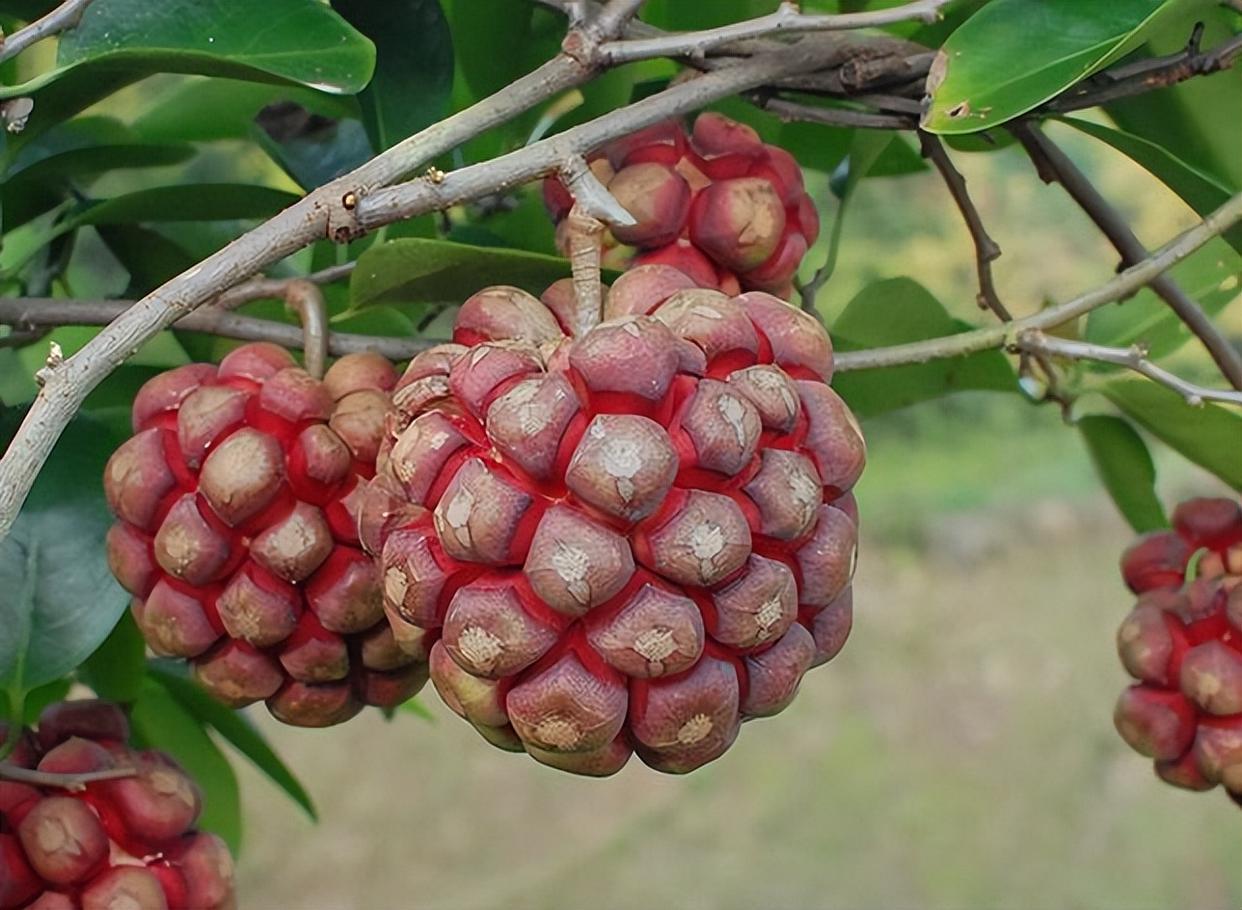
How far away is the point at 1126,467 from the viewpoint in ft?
4.13

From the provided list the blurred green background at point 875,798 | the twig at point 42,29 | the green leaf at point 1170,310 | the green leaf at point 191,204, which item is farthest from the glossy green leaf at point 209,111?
the blurred green background at point 875,798

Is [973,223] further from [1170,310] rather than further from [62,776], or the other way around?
[62,776]

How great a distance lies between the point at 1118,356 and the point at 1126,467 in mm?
317

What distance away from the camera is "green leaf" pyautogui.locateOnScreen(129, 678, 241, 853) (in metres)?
1.29

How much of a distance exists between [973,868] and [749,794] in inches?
25.8

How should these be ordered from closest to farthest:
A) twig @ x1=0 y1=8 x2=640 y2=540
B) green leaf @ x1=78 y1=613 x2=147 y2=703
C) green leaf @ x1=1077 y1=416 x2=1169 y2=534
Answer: twig @ x1=0 y1=8 x2=640 y2=540 → green leaf @ x1=78 y1=613 x2=147 y2=703 → green leaf @ x1=1077 y1=416 x2=1169 y2=534

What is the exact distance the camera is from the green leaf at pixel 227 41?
878 millimetres

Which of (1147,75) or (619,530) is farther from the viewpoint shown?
(1147,75)

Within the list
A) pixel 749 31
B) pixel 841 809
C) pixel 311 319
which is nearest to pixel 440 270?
pixel 311 319

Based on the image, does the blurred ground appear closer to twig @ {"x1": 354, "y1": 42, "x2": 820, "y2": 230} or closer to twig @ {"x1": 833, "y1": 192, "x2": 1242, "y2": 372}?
twig @ {"x1": 833, "y1": 192, "x2": 1242, "y2": 372}

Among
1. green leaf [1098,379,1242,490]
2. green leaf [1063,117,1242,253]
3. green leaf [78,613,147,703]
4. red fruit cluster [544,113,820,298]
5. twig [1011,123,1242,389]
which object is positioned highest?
green leaf [1063,117,1242,253]

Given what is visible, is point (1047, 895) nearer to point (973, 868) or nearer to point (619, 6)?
point (973, 868)

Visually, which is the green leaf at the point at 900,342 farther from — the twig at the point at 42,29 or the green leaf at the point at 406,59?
the twig at the point at 42,29

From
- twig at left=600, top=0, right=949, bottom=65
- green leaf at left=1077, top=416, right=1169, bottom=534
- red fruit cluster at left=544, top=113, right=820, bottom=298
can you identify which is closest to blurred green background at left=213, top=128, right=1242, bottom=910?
green leaf at left=1077, top=416, right=1169, bottom=534
